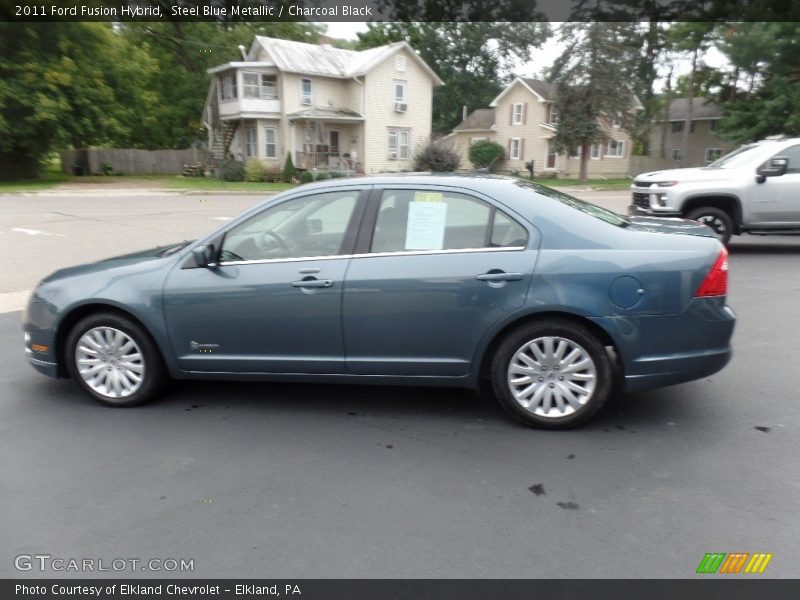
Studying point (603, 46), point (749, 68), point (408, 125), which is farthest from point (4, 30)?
point (749, 68)

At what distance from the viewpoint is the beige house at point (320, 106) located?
1467 inches

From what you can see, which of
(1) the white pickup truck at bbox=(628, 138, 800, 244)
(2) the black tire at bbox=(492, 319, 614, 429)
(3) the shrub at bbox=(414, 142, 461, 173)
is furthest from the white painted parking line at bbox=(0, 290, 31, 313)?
(3) the shrub at bbox=(414, 142, 461, 173)

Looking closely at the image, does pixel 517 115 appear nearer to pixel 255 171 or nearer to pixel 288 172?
pixel 288 172

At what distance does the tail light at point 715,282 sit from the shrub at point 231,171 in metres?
33.3

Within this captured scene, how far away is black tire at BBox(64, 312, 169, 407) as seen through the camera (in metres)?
4.63

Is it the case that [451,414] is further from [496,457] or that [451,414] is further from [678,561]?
[678,561]

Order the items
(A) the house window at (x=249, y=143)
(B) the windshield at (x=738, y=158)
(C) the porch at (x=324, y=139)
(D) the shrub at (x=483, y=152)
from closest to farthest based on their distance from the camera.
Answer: (B) the windshield at (x=738, y=158)
(C) the porch at (x=324, y=139)
(A) the house window at (x=249, y=143)
(D) the shrub at (x=483, y=152)

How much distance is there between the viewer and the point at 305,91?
38156mm

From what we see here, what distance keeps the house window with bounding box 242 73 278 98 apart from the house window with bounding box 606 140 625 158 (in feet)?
82.4

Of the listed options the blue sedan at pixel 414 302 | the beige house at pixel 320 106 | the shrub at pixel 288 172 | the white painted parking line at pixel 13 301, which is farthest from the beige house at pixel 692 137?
the blue sedan at pixel 414 302

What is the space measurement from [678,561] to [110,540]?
8.66 ft

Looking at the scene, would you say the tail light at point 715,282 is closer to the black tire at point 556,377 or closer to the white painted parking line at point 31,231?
the black tire at point 556,377

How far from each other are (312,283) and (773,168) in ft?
30.1

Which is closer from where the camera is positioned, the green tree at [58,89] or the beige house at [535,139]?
the green tree at [58,89]
